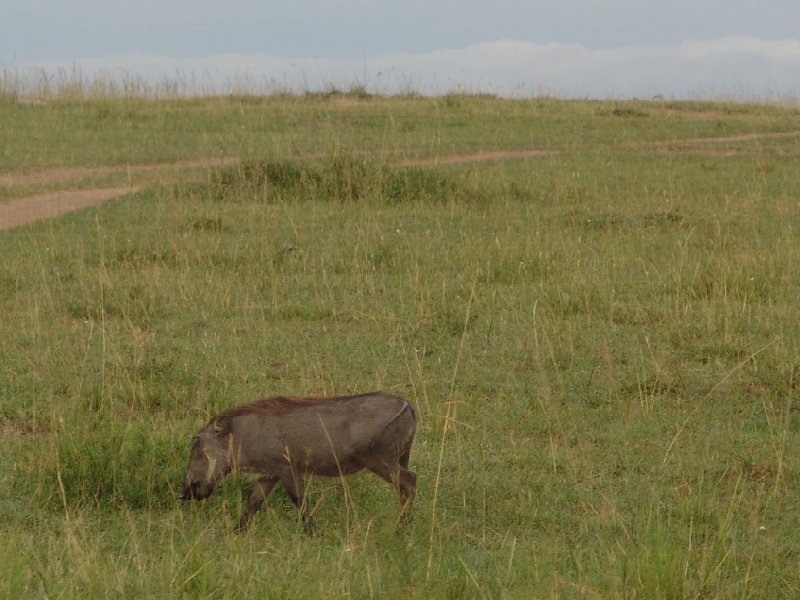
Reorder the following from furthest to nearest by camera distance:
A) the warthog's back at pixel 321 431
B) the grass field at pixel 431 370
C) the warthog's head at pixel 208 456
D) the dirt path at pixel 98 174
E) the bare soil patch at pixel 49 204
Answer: the dirt path at pixel 98 174 → the bare soil patch at pixel 49 204 → the warthog's head at pixel 208 456 → the warthog's back at pixel 321 431 → the grass field at pixel 431 370

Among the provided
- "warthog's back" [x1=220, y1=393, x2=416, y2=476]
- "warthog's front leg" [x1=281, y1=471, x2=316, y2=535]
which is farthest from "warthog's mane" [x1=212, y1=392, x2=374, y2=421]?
"warthog's front leg" [x1=281, y1=471, x2=316, y2=535]

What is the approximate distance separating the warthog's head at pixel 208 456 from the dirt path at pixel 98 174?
661 centimetres

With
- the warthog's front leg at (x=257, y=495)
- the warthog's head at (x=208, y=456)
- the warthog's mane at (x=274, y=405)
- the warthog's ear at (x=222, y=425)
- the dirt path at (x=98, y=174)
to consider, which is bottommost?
the warthog's front leg at (x=257, y=495)

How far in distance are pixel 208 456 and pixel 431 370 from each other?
207 centimetres

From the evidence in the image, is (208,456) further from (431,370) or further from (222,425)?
(431,370)

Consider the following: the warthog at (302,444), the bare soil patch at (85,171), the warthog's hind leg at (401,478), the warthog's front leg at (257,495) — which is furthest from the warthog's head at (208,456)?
the bare soil patch at (85,171)

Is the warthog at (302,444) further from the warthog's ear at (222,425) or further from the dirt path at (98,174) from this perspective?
the dirt path at (98,174)

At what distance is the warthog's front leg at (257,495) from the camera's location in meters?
3.60

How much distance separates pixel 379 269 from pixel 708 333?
8.13 ft

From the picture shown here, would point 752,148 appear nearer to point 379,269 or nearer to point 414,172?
point 414,172

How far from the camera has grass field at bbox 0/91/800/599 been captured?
128 inches

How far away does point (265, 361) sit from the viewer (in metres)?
5.57

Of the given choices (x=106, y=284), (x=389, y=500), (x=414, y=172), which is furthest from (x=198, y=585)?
(x=414, y=172)

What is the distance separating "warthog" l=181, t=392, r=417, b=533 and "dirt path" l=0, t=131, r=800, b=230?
6.63m
